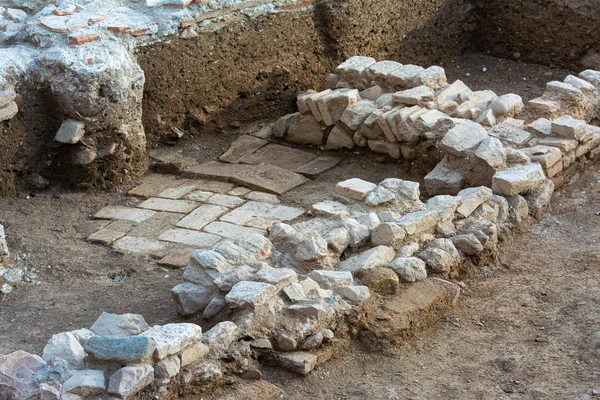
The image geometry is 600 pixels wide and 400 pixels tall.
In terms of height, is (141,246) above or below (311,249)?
below

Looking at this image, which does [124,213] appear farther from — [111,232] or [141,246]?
[141,246]

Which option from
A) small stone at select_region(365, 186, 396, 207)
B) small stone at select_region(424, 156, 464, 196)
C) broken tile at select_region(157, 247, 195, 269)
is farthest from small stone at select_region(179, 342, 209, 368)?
small stone at select_region(424, 156, 464, 196)

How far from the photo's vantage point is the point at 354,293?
566 cm

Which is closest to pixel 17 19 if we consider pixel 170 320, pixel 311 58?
pixel 311 58

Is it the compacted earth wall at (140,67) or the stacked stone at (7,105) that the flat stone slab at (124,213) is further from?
the stacked stone at (7,105)

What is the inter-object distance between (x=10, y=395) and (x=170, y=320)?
1.38 meters

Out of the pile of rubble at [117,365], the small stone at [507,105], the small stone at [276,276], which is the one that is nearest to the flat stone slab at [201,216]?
the small stone at [276,276]

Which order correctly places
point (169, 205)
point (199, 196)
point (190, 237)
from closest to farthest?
point (190, 237)
point (169, 205)
point (199, 196)

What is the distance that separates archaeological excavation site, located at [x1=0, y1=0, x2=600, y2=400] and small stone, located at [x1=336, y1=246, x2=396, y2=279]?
0.02 m

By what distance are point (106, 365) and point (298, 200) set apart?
3.40 meters

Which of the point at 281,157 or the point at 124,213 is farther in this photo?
the point at 281,157

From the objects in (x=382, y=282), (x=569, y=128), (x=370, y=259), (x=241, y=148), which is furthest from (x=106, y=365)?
(x=569, y=128)

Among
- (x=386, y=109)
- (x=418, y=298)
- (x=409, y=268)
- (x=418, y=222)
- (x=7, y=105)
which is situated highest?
(x=7, y=105)

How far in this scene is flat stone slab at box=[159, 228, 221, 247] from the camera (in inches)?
283
